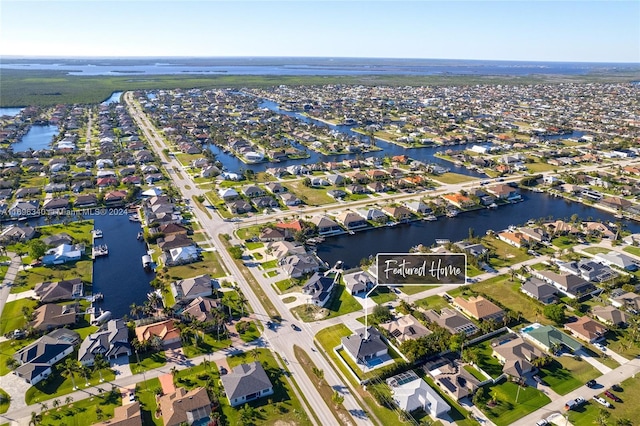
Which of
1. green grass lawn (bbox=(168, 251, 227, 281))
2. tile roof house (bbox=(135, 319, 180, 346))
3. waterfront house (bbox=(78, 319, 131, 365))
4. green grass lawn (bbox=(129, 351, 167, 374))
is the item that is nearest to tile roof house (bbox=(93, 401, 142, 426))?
green grass lawn (bbox=(129, 351, 167, 374))

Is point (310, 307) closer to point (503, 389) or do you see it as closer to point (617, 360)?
point (503, 389)

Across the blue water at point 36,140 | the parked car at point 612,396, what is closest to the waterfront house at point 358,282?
the parked car at point 612,396

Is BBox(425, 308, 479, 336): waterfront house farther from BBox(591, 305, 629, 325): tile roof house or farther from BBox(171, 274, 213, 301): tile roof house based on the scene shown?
BBox(171, 274, 213, 301): tile roof house

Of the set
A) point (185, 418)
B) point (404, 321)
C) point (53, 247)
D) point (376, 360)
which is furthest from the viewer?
point (53, 247)

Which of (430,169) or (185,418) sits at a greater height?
(430,169)

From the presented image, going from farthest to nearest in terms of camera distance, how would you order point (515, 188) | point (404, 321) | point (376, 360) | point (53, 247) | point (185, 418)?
point (515, 188) < point (53, 247) < point (404, 321) < point (376, 360) < point (185, 418)

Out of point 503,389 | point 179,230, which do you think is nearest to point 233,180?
point 179,230
